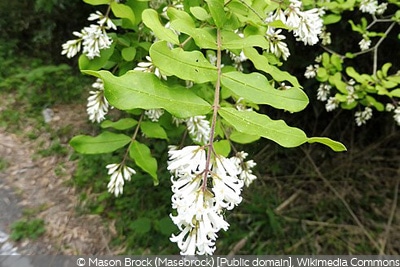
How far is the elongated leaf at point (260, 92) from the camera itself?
1.10 metres

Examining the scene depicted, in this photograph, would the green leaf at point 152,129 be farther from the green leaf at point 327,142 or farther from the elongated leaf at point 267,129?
the green leaf at point 327,142

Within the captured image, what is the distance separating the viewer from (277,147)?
4457mm

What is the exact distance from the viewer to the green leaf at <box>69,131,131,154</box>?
1933mm

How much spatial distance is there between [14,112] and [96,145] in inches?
106

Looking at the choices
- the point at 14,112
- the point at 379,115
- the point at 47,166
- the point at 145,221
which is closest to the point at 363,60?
the point at 379,115

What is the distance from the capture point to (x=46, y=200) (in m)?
3.80

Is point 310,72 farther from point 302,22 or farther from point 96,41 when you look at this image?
point 96,41

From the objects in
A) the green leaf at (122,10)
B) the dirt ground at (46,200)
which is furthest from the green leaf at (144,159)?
the dirt ground at (46,200)

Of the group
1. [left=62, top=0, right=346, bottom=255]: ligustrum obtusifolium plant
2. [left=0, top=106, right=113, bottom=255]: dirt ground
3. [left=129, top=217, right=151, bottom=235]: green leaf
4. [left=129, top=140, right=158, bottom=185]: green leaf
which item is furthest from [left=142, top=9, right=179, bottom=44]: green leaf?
[left=0, top=106, right=113, bottom=255]: dirt ground

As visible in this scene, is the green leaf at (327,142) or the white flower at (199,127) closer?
the green leaf at (327,142)

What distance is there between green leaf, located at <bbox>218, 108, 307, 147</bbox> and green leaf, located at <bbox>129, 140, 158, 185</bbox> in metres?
0.89

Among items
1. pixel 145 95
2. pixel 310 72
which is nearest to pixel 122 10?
pixel 145 95

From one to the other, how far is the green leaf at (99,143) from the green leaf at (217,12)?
87 cm

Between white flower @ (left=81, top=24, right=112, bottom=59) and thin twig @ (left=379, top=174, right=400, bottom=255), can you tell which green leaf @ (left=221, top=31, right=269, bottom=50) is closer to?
white flower @ (left=81, top=24, right=112, bottom=59)
